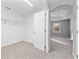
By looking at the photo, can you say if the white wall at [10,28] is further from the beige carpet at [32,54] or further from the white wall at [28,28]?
the beige carpet at [32,54]

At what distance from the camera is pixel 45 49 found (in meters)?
3.46

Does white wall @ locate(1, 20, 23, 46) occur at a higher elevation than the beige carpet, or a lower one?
higher

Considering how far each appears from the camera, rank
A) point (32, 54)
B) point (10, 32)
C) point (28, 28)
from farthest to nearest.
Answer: point (28, 28) → point (10, 32) → point (32, 54)

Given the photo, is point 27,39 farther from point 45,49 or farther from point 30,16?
point 45,49

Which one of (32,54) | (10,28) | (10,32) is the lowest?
(32,54)

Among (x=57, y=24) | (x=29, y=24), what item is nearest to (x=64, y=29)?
(x=57, y=24)

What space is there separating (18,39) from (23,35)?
2.18 ft

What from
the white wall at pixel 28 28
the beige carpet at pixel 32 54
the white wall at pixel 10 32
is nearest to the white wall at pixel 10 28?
the white wall at pixel 10 32

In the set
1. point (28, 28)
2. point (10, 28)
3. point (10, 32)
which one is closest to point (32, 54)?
point (10, 32)

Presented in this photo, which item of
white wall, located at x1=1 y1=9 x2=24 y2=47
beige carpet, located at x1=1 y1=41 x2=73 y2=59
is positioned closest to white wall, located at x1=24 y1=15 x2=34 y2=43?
white wall, located at x1=1 y1=9 x2=24 y2=47

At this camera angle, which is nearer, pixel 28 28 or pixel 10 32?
pixel 10 32

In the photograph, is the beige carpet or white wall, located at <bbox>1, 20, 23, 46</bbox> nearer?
the beige carpet

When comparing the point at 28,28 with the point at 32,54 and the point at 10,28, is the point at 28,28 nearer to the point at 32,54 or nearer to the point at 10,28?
the point at 10,28

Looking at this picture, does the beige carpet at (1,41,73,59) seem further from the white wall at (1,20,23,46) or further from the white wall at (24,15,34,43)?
the white wall at (24,15,34,43)
